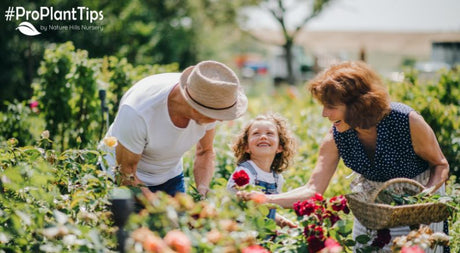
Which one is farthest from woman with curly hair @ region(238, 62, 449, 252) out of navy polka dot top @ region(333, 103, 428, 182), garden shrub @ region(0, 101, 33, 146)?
garden shrub @ region(0, 101, 33, 146)

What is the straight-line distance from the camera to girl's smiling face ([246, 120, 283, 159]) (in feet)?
10.8

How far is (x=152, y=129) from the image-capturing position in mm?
2598

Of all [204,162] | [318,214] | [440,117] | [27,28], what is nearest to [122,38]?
[27,28]

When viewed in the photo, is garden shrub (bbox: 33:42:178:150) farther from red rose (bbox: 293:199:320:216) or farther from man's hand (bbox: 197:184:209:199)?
red rose (bbox: 293:199:320:216)

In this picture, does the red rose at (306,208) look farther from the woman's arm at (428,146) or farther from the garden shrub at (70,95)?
the garden shrub at (70,95)

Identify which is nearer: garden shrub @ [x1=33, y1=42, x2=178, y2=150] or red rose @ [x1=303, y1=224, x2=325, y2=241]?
red rose @ [x1=303, y1=224, x2=325, y2=241]

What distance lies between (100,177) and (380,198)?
1280mm

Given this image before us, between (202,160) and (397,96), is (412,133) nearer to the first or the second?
(202,160)

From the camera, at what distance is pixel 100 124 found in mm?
4750

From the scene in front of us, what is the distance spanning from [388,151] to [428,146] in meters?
0.20

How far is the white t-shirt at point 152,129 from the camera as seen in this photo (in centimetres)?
253

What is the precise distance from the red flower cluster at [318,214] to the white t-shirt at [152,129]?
0.80m

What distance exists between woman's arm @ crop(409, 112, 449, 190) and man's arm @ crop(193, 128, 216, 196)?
3.77ft

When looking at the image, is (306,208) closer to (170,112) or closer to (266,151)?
(170,112)
